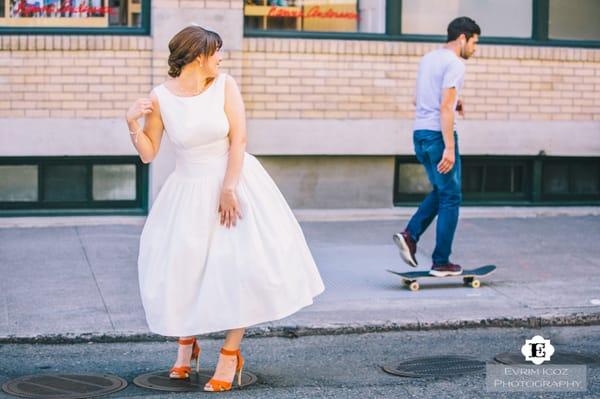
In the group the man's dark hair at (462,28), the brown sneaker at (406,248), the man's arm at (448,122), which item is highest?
the man's dark hair at (462,28)

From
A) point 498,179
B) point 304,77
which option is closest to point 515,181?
point 498,179

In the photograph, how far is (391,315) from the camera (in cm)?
829

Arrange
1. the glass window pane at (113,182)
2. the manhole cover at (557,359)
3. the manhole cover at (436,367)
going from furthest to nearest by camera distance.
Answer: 1. the glass window pane at (113,182)
2. the manhole cover at (557,359)
3. the manhole cover at (436,367)

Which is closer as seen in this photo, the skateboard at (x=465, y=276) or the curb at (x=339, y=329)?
the curb at (x=339, y=329)

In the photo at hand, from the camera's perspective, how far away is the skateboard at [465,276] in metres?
9.17

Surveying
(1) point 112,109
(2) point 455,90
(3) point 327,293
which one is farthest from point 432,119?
(1) point 112,109

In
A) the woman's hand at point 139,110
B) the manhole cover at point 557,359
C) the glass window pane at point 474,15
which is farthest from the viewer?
the glass window pane at point 474,15

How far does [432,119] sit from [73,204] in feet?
15.4

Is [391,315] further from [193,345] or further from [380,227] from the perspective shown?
[380,227]

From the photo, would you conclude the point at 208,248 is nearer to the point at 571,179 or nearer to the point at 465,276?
the point at 465,276

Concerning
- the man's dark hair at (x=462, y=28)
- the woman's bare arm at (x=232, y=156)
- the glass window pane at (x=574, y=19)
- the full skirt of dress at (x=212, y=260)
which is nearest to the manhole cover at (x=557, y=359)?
the full skirt of dress at (x=212, y=260)

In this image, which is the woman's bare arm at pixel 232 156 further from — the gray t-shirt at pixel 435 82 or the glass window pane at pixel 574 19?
the glass window pane at pixel 574 19

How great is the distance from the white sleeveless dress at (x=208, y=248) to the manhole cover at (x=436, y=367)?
3.15 feet

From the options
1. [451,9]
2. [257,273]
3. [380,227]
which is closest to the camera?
[257,273]
